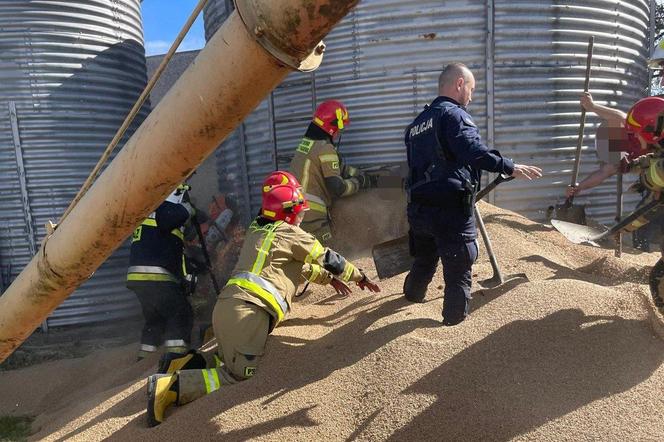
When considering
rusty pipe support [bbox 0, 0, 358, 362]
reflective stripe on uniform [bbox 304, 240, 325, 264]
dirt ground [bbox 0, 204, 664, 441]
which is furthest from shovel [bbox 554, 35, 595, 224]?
rusty pipe support [bbox 0, 0, 358, 362]

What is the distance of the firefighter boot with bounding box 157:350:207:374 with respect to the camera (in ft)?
12.5

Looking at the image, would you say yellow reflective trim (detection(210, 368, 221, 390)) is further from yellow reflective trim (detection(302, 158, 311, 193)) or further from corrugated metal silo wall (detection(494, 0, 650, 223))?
corrugated metal silo wall (detection(494, 0, 650, 223))

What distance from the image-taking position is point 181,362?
3840mm

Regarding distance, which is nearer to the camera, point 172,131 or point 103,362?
point 172,131

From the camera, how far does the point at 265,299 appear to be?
3.76 m

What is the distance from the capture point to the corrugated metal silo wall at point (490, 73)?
20.2 ft

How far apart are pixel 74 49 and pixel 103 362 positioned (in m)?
3.81

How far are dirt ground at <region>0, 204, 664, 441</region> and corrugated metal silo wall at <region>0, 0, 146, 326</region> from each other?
2364 mm

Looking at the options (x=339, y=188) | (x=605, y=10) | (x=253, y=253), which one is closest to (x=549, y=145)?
(x=605, y=10)

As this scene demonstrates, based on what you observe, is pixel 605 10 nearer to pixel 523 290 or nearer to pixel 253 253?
pixel 523 290

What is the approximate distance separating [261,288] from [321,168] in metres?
2.32

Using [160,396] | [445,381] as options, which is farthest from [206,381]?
[445,381]

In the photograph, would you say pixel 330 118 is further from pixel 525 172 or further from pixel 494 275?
pixel 525 172

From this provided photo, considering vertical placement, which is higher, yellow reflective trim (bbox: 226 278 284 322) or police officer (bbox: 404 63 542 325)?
police officer (bbox: 404 63 542 325)
